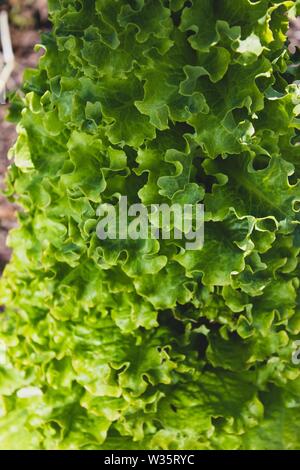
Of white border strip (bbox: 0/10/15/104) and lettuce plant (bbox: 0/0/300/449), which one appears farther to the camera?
white border strip (bbox: 0/10/15/104)

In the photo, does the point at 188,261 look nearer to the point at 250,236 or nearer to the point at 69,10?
the point at 250,236

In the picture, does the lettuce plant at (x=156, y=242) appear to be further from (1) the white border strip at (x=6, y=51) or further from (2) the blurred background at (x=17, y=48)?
(1) the white border strip at (x=6, y=51)

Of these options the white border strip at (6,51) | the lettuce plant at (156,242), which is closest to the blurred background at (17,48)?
the white border strip at (6,51)

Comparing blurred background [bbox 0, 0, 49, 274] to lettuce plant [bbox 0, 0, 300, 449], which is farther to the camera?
blurred background [bbox 0, 0, 49, 274]

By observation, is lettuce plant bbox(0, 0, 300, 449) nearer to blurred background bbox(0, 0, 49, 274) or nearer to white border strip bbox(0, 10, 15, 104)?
blurred background bbox(0, 0, 49, 274)

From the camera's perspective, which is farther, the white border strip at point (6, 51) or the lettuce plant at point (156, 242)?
the white border strip at point (6, 51)

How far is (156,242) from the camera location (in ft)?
7.55

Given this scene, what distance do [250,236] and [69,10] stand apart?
3.12ft

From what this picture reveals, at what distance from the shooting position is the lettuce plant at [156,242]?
2.07 meters

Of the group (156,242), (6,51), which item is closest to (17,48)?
(6,51)

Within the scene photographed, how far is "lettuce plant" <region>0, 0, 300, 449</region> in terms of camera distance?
2066 mm

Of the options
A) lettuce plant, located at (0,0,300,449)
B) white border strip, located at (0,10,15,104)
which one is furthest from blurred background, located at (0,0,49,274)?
lettuce plant, located at (0,0,300,449)

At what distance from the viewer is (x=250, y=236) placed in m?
2.25

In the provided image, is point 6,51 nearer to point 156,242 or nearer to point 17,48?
point 17,48
